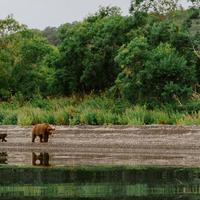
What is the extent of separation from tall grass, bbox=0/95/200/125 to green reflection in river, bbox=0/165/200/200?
47.6 ft

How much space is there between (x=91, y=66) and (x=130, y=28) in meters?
4.05

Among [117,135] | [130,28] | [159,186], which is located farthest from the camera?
[130,28]

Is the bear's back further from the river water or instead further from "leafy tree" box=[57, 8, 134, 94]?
"leafy tree" box=[57, 8, 134, 94]

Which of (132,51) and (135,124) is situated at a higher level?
(132,51)

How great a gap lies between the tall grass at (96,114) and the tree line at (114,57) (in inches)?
53.4

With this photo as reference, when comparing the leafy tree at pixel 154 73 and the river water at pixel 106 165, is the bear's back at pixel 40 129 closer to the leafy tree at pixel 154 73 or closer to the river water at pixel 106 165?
the river water at pixel 106 165

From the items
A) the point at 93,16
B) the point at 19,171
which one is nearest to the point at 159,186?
the point at 19,171

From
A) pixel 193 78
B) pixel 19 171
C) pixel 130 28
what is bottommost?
pixel 19 171

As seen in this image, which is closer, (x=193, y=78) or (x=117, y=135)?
(x=117, y=135)

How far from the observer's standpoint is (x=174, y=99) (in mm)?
43656

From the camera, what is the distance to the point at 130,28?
51781mm

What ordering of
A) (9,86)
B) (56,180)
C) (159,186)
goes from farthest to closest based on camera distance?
1. (9,86)
2. (56,180)
3. (159,186)

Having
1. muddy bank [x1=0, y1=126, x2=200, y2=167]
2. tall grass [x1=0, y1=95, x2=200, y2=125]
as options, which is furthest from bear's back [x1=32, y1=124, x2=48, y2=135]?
tall grass [x1=0, y1=95, x2=200, y2=125]

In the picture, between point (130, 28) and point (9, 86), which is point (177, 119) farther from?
point (9, 86)
